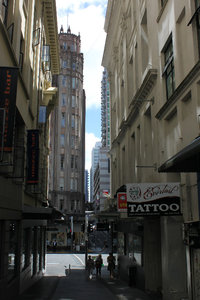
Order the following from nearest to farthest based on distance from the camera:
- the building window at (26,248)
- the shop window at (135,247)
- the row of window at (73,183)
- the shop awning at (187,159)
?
the shop awning at (187,159) < the building window at (26,248) < the shop window at (135,247) < the row of window at (73,183)

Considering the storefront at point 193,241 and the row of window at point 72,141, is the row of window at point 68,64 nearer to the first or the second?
the row of window at point 72,141

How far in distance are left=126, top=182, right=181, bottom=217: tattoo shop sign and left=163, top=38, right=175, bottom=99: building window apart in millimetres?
4304

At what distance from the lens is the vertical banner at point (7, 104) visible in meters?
9.91

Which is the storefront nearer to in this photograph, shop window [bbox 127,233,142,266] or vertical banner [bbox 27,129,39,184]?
shop window [bbox 127,233,142,266]

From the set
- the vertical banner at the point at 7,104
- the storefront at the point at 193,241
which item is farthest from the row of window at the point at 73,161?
the vertical banner at the point at 7,104

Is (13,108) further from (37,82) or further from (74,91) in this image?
(74,91)

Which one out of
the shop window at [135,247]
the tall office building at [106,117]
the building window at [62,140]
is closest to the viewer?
the shop window at [135,247]

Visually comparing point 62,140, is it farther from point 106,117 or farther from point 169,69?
point 169,69

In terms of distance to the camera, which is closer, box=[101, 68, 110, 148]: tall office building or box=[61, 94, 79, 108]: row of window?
box=[61, 94, 79, 108]: row of window

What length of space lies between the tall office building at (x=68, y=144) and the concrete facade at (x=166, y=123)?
43.0 metres

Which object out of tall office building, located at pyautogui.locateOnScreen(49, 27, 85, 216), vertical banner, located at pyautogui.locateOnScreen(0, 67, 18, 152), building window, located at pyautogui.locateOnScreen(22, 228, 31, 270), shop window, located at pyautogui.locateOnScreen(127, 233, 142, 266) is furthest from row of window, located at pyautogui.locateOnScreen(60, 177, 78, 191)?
vertical banner, located at pyautogui.locateOnScreen(0, 67, 18, 152)

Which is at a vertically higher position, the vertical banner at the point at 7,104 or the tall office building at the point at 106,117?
the tall office building at the point at 106,117

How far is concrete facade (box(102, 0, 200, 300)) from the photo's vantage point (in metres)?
11.3

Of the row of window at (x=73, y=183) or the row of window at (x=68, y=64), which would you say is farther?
the row of window at (x=68, y=64)
